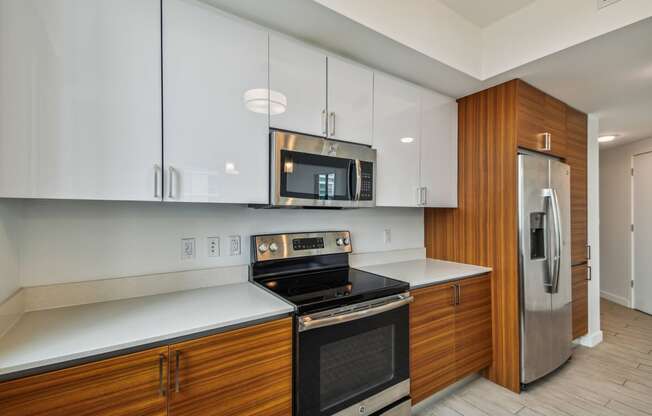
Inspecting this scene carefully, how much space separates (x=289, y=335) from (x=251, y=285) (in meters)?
0.50

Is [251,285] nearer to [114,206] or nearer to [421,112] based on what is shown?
[114,206]

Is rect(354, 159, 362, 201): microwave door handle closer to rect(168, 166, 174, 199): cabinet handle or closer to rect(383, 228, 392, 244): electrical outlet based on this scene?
rect(383, 228, 392, 244): electrical outlet

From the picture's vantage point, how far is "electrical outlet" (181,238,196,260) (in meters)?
1.62

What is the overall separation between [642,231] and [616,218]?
1.25 ft

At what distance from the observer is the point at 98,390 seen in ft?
3.15

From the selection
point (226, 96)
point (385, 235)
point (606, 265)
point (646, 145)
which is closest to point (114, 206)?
point (226, 96)

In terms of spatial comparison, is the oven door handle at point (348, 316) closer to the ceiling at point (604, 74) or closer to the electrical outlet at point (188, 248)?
the electrical outlet at point (188, 248)

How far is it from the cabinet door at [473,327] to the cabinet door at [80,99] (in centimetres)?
200

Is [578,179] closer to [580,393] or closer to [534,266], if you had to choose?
[534,266]

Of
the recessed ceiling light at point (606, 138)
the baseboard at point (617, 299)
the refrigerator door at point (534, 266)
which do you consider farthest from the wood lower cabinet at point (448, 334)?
the baseboard at point (617, 299)

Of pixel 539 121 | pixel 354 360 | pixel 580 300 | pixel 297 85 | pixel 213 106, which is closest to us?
pixel 213 106

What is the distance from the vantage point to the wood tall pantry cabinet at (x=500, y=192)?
2.15 m

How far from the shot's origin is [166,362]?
3.46ft

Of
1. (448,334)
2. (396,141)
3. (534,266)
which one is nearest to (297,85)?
(396,141)
